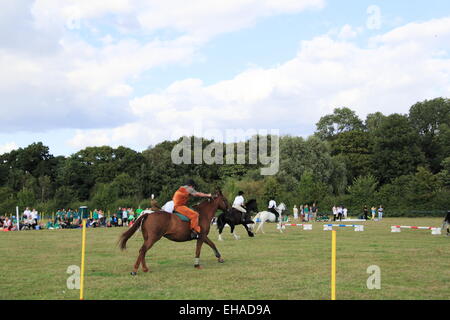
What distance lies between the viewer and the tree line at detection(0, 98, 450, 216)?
61906 mm

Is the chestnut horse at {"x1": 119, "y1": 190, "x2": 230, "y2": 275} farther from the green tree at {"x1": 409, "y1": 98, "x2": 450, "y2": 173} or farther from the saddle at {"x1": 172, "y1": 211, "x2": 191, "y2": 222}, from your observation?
the green tree at {"x1": 409, "y1": 98, "x2": 450, "y2": 173}

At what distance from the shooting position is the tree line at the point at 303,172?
203 feet

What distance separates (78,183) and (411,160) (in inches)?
2254

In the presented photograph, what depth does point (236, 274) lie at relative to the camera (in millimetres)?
12953

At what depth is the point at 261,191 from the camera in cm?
6550

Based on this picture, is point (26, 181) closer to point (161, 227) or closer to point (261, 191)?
point (261, 191)

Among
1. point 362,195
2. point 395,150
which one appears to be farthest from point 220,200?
point 395,150

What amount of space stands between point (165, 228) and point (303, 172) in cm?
5763

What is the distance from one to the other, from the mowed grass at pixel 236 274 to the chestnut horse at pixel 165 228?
2.10ft

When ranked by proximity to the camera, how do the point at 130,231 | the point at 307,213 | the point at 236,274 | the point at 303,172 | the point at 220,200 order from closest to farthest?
the point at 236,274
the point at 130,231
the point at 220,200
the point at 307,213
the point at 303,172

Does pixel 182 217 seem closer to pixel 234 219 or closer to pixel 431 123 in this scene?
pixel 234 219

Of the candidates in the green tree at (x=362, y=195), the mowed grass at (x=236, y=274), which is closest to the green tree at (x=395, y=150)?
the green tree at (x=362, y=195)

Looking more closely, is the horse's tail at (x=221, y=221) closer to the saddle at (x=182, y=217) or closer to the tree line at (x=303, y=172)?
the saddle at (x=182, y=217)
